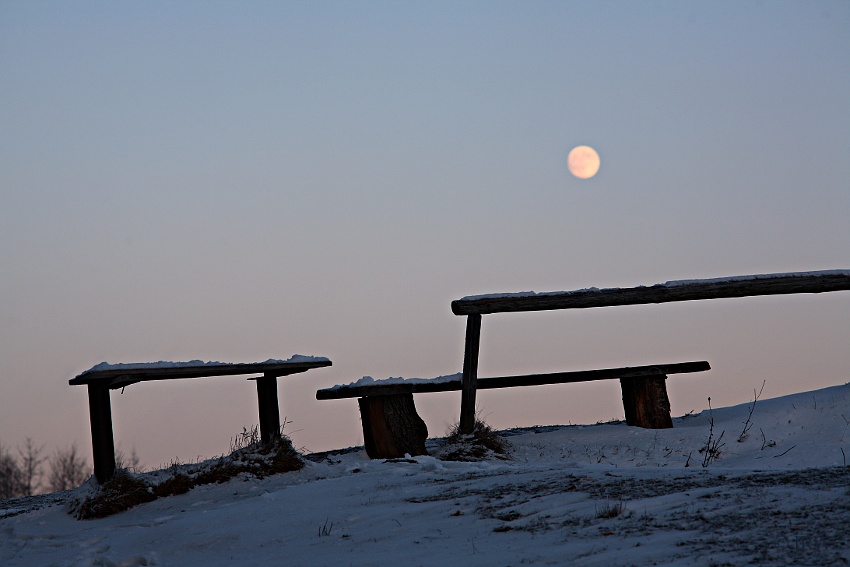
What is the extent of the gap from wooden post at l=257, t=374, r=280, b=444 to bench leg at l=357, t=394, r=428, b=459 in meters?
0.96

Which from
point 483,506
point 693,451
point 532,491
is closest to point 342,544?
point 483,506

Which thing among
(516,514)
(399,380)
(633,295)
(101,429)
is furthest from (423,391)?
(516,514)

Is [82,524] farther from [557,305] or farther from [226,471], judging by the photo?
[557,305]

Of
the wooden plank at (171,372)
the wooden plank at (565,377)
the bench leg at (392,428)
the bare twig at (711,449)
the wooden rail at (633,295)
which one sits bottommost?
the bare twig at (711,449)

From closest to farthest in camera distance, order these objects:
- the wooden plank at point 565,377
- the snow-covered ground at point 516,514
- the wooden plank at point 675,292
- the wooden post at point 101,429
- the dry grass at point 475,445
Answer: the snow-covered ground at point 516,514
the wooden post at point 101,429
the dry grass at point 475,445
the wooden plank at point 675,292
the wooden plank at point 565,377

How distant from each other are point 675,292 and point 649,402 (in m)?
1.46

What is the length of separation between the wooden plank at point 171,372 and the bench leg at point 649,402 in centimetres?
379

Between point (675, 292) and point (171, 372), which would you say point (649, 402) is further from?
point (171, 372)

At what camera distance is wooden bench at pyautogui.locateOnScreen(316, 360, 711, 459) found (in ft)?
29.8

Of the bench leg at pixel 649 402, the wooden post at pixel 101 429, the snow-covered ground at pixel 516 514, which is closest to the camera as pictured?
the snow-covered ground at pixel 516 514

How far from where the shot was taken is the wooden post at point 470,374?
9375mm

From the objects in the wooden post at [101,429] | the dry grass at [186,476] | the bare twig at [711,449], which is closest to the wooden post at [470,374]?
the dry grass at [186,476]

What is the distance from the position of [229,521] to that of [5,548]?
1.81 metres

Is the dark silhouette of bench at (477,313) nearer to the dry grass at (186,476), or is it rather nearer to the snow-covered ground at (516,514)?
the snow-covered ground at (516,514)
